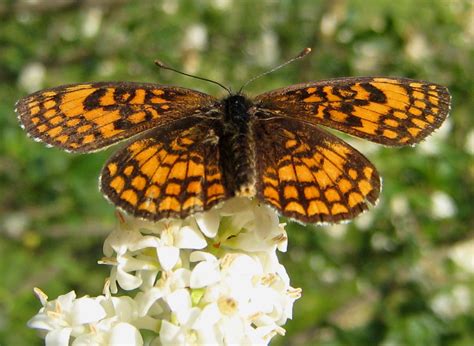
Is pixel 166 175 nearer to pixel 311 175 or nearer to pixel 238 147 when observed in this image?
pixel 238 147

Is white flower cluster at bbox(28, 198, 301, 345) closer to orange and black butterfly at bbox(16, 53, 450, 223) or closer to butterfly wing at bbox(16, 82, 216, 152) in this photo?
orange and black butterfly at bbox(16, 53, 450, 223)

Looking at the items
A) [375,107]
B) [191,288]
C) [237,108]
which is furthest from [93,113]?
[375,107]

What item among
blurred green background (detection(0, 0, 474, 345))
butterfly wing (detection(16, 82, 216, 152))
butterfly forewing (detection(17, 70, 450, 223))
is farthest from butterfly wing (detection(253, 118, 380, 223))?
blurred green background (detection(0, 0, 474, 345))

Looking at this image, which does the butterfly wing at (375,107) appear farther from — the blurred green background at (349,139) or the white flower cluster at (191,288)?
the blurred green background at (349,139)

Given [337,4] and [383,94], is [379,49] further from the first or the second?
[383,94]

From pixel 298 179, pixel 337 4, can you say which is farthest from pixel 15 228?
pixel 298 179
